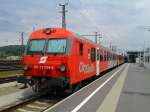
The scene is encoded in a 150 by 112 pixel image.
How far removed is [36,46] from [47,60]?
107 cm

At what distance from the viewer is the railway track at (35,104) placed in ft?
39.2

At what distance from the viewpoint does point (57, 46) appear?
47.8ft

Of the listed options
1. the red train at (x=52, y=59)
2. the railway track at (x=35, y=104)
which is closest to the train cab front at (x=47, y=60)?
the red train at (x=52, y=59)

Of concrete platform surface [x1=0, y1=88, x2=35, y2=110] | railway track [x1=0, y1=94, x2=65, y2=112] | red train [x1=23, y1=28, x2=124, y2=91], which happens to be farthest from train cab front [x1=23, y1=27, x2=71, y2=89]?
concrete platform surface [x1=0, y1=88, x2=35, y2=110]

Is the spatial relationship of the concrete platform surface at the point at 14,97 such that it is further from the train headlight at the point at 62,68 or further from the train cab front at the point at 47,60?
the train headlight at the point at 62,68

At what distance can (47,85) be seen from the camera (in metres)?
14.1

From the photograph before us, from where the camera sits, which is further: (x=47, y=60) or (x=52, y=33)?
(x=52, y=33)

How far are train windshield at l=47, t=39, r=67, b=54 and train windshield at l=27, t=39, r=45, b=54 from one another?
0.33m

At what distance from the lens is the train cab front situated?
13.9 metres

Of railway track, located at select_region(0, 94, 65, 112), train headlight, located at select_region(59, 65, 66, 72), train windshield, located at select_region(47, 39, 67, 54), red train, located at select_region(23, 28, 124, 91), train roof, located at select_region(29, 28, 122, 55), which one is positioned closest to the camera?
railway track, located at select_region(0, 94, 65, 112)

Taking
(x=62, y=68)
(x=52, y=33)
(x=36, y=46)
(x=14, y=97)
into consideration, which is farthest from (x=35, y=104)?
(x=52, y=33)

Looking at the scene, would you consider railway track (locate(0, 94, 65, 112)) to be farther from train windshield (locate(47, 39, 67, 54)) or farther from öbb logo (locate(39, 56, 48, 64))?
train windshield (locate(47, 39, 67, 54))

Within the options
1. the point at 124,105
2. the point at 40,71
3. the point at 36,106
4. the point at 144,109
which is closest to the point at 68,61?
the point at 40,71

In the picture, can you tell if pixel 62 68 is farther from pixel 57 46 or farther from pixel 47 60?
pixel 57 46
